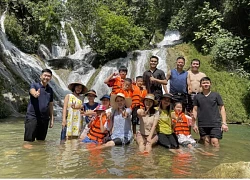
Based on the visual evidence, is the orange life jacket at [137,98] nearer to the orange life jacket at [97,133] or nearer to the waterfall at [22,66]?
the orange life jacket at [97,133]

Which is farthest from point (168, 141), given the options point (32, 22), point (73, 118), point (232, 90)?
point (32, 22)

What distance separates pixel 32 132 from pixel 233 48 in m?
15.8

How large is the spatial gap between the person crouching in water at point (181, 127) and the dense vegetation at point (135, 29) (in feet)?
37.8

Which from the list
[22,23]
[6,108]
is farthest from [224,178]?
[22,23]

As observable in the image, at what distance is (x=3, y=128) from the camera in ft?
31.5

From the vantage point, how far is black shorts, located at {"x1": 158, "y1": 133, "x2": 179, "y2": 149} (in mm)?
6251

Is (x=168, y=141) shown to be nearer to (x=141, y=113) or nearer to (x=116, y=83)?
(x=141, y=113)

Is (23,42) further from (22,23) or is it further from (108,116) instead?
(108,116)

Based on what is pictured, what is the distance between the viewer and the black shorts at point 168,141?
246 inches

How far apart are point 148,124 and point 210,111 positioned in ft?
4.50

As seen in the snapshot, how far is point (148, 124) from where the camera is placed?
629 centimetres

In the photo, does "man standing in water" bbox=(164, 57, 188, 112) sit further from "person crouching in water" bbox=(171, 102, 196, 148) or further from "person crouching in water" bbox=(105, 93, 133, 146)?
"person crouching in water" bbox=(105, 93, 133, 146)

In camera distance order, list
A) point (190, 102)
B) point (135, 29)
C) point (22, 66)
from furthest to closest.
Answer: point (135, 29), point (22, 66), point (190, 102)

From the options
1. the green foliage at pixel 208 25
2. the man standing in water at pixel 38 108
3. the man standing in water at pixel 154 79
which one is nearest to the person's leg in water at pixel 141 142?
the man standing in water at pixel 154 79
